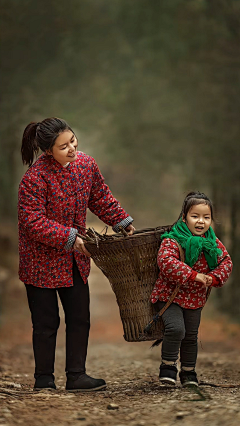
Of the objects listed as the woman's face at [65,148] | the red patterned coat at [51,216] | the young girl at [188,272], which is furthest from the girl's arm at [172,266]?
the woman's face at [65,148]

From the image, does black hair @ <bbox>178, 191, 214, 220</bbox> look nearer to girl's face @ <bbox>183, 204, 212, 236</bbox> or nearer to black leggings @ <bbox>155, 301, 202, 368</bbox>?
girl's face @ <bbox>183, 204, 212, 236</bbox>

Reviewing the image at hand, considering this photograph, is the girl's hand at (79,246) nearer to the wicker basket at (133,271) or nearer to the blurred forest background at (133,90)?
the wicker basket at (133,271)

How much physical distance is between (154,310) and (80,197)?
2.56 ft

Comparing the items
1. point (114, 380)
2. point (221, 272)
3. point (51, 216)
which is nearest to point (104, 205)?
point (51, 216)

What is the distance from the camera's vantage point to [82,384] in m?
3.68

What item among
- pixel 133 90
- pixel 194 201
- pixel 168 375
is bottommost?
pixel 168 375

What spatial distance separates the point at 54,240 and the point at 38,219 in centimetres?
14

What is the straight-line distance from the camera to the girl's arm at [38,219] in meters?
3.45

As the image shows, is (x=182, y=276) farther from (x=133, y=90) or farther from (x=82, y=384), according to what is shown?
(x=133, y=90)

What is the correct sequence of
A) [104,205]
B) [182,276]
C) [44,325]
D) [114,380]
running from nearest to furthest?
1. [182,276]
2. [44,325]
3. [104,205]
4. [114,380]

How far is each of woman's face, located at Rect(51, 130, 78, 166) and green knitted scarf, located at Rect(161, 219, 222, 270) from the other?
27.2 inches

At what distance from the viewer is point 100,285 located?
29.3 ft

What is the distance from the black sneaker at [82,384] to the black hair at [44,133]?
134cm

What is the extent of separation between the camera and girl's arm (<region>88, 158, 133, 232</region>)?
3.85 meters
